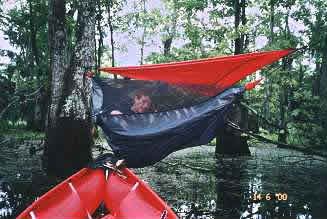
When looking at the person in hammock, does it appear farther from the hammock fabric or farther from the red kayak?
the red kayak

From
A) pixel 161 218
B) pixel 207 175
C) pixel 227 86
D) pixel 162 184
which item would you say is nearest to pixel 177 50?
pixel 207 175

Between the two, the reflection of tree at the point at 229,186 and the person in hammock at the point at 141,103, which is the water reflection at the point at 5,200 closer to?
the person in hammock at the point at 141,103

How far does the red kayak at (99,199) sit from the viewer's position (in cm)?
391

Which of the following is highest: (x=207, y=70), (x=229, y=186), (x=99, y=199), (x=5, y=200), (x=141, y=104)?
(x=207, y=70)

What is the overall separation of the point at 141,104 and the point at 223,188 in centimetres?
273

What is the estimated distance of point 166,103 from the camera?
15.5 feet

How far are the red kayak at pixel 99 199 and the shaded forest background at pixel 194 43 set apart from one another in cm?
344

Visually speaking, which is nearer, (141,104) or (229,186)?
(141,104)

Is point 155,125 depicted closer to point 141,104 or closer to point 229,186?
point 141,104

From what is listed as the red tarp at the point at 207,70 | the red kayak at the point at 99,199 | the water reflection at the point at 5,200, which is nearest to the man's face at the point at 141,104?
the red tarp at the point at 207,70

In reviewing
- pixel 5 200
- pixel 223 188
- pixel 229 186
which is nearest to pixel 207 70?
pixel 223 188

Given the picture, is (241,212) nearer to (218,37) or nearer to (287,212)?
(287,212)

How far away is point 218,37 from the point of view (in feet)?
38.9

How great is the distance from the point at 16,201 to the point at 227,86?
3.55 metres
